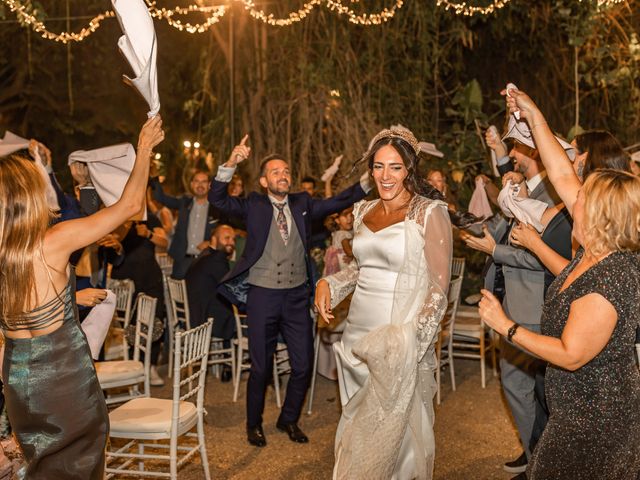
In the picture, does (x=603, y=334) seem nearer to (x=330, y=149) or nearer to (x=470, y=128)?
(x=330, y=149)

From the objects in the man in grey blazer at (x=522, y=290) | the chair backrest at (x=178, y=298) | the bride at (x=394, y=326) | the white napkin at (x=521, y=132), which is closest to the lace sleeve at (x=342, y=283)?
the bride at (x=394, y=326)

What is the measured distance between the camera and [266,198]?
4.64 metres

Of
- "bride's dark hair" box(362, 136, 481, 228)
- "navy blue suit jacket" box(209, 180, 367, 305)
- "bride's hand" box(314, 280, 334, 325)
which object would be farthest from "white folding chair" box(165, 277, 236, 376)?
"bride's dark hair" box(362, 136, 481, 228)

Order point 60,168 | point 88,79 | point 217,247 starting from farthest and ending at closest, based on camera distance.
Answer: point 60,168, point 88,79, point 217,247

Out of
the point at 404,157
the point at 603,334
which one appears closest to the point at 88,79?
Answer: the point at 404,157

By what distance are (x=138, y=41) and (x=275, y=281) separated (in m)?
2.34

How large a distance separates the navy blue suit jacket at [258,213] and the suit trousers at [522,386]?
150cm

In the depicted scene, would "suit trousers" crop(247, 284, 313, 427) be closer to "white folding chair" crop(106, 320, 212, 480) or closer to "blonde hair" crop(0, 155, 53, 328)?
"white folding chair" crop(106, 320, 212, 480)

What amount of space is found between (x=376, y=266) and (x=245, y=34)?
571 centimetres

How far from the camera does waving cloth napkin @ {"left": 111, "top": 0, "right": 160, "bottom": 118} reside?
2453 mm

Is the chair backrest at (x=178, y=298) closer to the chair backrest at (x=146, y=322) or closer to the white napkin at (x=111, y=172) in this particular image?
the chair backrest at (x=146, y=322)

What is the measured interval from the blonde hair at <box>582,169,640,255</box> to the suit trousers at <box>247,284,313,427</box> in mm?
2619

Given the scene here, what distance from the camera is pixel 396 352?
3021mm

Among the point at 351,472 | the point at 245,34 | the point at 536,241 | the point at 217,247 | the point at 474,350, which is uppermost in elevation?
the point at 245,34
